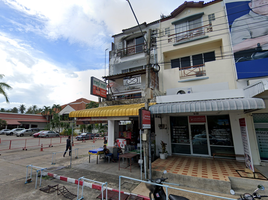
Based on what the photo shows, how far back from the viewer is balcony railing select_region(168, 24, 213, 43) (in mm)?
10289

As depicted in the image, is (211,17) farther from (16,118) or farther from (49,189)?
(16,118)

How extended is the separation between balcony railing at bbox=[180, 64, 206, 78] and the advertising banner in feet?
6.52

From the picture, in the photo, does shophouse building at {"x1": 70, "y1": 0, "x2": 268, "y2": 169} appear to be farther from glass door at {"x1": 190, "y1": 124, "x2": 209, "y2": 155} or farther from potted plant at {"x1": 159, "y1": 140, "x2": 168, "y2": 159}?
potted plant at {"x1": 159, "y1": 140, "x2": 168, "y2": 159}

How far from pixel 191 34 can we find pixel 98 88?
8538mm

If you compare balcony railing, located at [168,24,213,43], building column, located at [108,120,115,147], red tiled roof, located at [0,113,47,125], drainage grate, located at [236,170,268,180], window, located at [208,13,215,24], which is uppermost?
window, located at [208,13,215,24]

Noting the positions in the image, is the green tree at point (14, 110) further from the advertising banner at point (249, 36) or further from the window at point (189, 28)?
the advertising banner at point (249, 36)

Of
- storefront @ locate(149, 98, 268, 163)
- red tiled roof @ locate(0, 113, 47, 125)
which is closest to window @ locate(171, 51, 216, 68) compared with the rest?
storefront @ locate(149, 98, 268, 163)

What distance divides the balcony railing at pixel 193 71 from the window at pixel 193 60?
74cm

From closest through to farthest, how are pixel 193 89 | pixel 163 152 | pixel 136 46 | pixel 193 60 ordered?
1. pixel 163 152
2. pixel 193 89
3. pixel 193 60
4. pixel 136 46

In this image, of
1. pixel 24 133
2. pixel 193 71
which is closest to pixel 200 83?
pixel 193 71

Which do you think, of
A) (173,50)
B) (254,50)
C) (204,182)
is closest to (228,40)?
(254,50)

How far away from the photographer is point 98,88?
10750 millimetres

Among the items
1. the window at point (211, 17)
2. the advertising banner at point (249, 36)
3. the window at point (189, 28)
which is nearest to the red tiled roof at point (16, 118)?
the window at point (189, 28)

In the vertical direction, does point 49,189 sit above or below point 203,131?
below
